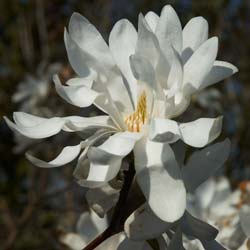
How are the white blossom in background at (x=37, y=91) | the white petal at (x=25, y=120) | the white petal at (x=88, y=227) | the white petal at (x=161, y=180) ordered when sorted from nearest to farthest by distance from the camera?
the white petal at (x=161, y=180) < the white petal at (x=25, y=120) < the white petal at (x=88, y=227) < the white blossom in background at (x=37, y=91)

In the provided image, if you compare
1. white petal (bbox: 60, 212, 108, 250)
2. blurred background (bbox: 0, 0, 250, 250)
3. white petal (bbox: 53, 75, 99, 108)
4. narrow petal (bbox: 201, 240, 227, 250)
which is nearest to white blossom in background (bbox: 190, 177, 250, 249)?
white petal (bbox: 60, 212, 108, 250)

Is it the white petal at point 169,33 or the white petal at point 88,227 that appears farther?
the white petal at point 88,227

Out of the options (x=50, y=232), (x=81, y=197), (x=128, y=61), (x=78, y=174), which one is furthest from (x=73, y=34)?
(x=81, y=197)

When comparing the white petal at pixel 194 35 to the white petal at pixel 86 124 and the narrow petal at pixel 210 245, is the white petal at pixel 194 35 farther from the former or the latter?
the narrow petal at pixel 210 245

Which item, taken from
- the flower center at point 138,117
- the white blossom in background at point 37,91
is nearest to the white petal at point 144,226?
the flower center at point 138,117

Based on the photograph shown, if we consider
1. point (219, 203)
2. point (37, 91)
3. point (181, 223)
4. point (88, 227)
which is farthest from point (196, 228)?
point (37, 91)

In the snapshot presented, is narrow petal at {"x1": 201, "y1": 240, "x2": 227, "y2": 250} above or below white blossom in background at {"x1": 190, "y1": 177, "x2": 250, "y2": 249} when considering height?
above

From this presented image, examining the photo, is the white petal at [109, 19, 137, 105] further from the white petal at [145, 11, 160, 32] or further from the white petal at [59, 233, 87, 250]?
the white petal at [59, 233, 87, 250]
